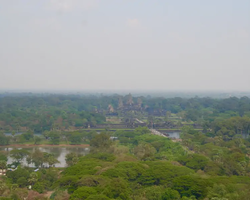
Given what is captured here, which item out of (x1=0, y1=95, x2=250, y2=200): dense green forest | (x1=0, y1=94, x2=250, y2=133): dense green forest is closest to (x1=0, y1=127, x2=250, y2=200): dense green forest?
(x1=0, y1=95, x2=250, y2=200): dense green forest

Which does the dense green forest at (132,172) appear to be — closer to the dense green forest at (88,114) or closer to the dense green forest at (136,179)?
the dense green forest at (136,179)

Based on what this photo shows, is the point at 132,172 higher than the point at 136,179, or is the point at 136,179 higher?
the point at 132,172

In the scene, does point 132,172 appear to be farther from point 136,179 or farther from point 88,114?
point 88,114

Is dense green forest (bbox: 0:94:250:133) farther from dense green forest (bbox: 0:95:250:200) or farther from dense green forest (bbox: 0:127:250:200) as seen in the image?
dense green forest (bbox: 0:127:250:200)

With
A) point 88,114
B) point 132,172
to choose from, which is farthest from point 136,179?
point 88,114

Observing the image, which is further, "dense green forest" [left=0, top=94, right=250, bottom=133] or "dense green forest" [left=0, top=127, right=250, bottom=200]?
"dense green forest" [left=0, top=94, right=250, bottom=133]

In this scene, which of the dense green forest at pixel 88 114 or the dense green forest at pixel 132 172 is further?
the dense green forest at pixel 88 114

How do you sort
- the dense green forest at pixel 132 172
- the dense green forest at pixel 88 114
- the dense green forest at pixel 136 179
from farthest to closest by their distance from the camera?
1. the dense green forest at pixel 88 114
2. the dense green forest at pixel 132 172
3. the dense green forest at pixel 136 179

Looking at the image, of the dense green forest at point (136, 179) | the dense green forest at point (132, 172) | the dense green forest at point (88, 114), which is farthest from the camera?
the dense green forest at point (88, 114)

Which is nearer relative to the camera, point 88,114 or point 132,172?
point 132,172

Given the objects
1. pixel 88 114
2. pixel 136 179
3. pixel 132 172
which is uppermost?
pixel 88 114

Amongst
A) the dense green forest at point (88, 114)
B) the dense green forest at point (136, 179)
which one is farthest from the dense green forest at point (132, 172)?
the dense green forest at point (88, 114)

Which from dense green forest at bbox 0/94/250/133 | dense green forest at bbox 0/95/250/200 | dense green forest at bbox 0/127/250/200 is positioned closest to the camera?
dense green forest at bbox 0/127/250/200
